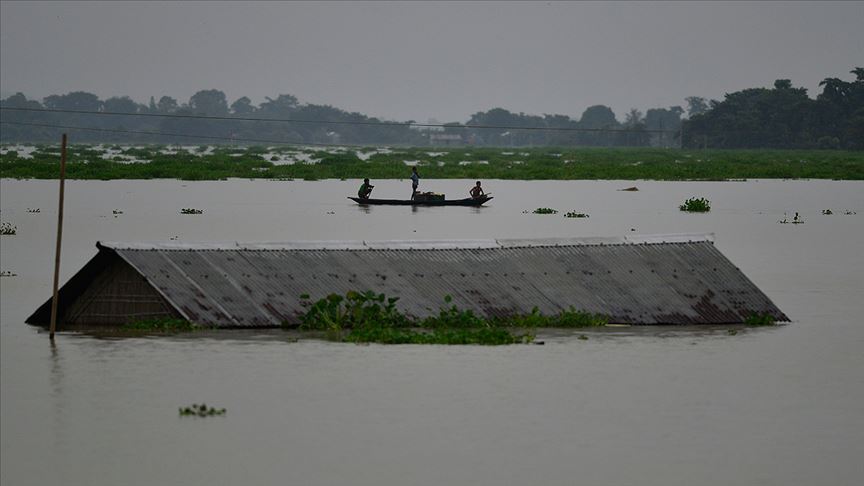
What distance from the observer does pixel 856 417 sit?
15797mm

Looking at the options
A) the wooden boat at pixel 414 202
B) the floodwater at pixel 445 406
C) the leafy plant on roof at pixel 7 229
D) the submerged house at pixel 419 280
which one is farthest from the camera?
the wooden boat at pixel 414 202

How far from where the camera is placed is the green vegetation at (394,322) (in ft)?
64.2

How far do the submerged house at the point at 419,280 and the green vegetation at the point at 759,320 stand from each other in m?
0.07

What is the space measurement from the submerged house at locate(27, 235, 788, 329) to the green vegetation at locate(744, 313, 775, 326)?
0.25 feet

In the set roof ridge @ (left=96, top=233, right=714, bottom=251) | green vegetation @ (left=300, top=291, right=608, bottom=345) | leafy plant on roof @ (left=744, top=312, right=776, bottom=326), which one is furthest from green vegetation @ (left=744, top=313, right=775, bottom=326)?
green vegetation @ (left=300, top=291, right=608, bottom=345)

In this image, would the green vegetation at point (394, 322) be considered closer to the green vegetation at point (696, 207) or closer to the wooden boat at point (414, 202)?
the wooden boat at point (414, 202)

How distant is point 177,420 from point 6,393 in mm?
2457

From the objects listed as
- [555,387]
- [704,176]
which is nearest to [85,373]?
[555,387]

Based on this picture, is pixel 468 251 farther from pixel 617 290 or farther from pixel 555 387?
pixel 555 387

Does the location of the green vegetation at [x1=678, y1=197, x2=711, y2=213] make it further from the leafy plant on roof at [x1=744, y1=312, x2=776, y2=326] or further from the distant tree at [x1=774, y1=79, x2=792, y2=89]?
the distant tree at [x1=774, y1=79, x2=792, y2=89]

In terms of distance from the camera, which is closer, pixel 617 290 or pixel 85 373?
pixel 85 373

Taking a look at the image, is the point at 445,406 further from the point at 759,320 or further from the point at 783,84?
the point at 783,84

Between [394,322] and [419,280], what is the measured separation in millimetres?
1119

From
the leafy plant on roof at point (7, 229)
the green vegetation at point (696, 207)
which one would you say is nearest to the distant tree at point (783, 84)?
the green vegetation at point (696, 207)
